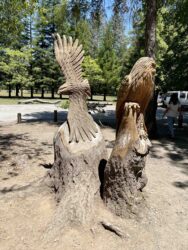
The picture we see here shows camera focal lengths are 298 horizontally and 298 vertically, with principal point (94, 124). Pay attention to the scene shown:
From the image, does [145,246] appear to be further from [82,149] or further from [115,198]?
[82,149]

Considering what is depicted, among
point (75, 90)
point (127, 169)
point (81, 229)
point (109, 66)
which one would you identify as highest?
point (109, 66)

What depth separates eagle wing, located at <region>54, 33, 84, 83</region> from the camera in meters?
5.92

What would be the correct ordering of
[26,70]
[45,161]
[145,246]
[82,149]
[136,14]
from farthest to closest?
[26,70], [136,14], [45,161], [82,149], [145,246]

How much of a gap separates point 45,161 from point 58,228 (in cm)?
368

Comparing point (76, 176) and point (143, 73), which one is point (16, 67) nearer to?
point (76, 176)

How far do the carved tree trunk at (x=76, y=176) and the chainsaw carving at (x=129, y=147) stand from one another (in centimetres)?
31

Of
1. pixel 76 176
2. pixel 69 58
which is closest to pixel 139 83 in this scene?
Result: pixel 76 176

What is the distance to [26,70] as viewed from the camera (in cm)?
3428

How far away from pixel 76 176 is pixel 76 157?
1.00ft

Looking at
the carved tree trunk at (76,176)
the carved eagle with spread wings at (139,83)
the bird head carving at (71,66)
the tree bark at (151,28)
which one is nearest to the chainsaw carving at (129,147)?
the carved eagle with spread wings at (139,83)

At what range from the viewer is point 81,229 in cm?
406

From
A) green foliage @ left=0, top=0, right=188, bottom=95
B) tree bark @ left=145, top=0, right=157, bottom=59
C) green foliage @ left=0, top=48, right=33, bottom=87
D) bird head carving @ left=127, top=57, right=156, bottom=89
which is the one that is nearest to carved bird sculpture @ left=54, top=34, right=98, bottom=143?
bird head carving @ left=127, top=57, right=156, bottom=89

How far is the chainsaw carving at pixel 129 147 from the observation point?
414 centimetres

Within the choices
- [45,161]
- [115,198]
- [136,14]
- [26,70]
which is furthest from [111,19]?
[26,70]
